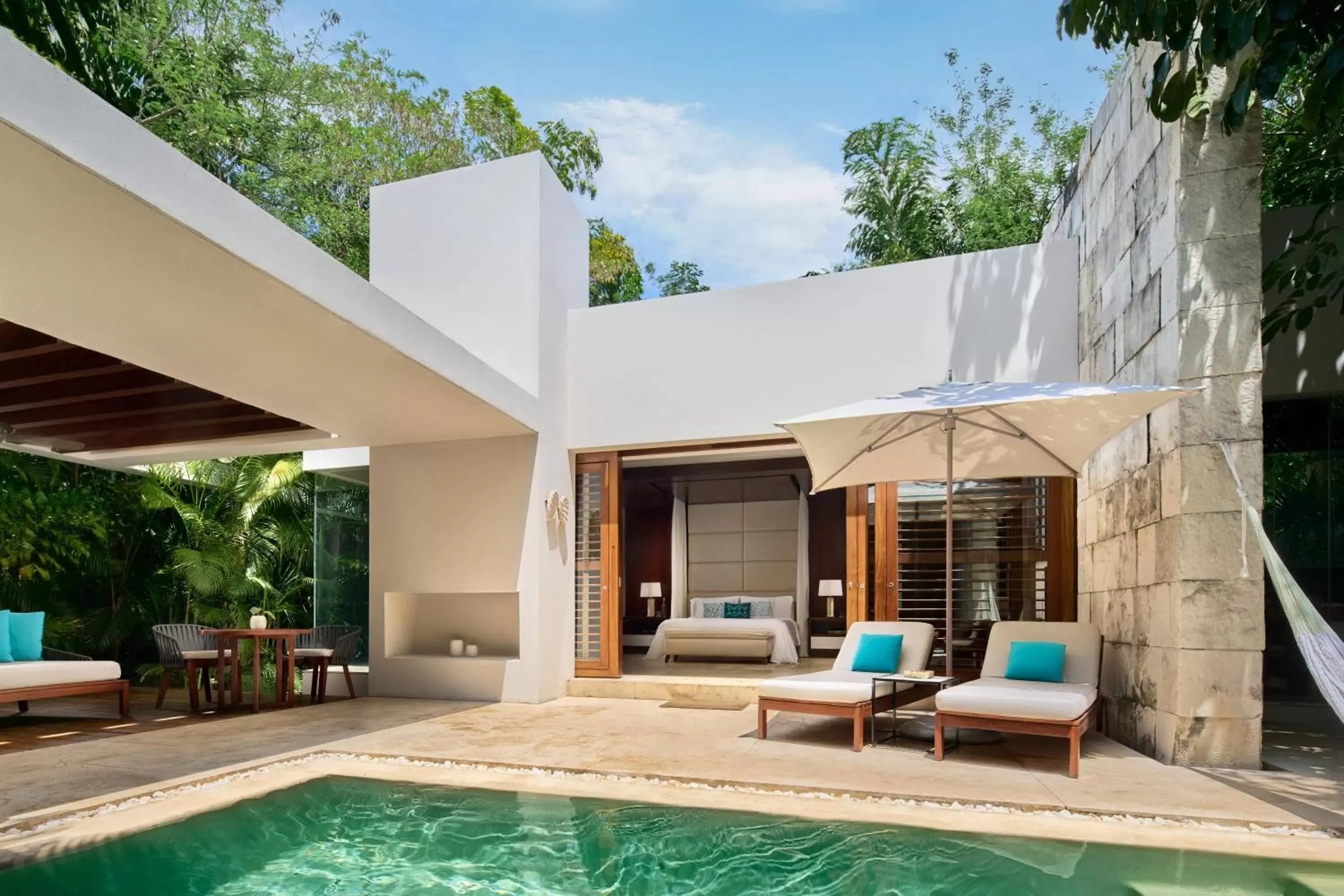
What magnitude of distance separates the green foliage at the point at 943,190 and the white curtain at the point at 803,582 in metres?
6.36

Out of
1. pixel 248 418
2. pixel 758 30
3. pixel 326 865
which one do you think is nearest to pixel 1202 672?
pixel 326 865

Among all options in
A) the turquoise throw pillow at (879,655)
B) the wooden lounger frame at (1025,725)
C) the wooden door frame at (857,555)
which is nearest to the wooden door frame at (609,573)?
the wooden door frame at (857,555)

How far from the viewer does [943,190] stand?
20.8 meters

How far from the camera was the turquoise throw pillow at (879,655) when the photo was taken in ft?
24.5

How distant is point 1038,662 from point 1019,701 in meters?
1.09

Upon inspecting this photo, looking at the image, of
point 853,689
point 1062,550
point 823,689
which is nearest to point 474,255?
point 823,689

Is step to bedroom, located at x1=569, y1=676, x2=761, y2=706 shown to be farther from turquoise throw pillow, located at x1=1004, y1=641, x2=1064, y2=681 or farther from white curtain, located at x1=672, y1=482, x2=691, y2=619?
white curtain, located at x1=672, y1=482, x2=691, y2=619

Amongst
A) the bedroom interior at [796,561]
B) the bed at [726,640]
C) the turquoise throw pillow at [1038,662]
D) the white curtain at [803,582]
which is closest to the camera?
the turquoise throw pillow at [1038,662]

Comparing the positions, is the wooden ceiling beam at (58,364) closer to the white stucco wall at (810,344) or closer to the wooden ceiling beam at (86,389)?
the wooden ceiling beam at (86,389)

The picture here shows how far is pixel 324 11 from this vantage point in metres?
19.1

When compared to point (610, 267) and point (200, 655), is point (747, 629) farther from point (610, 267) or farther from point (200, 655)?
point (610, 267)

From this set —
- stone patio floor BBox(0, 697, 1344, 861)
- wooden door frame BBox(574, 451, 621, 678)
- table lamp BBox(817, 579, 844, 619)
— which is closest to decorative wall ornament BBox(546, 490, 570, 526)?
wooden door frame BBox(574, 451, 621, 678)

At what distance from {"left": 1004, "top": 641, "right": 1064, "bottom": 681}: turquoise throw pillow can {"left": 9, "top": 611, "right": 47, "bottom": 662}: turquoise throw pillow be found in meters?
8.52

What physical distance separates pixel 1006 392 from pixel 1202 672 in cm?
211
